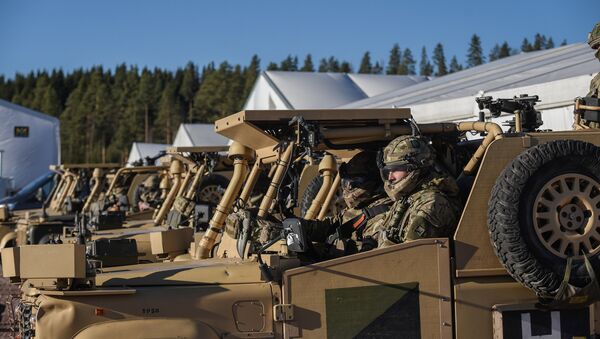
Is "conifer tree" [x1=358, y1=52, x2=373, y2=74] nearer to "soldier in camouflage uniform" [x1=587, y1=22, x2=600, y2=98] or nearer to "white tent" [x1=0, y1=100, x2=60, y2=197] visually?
"white tent" [x1=0, y1=100, x2=60, y2=197]

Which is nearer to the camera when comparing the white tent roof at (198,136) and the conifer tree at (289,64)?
the white tent roof at (198,136)

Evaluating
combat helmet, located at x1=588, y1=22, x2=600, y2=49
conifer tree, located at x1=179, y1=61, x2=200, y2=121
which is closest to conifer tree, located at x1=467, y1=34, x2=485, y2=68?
conifer tree, located at x1=179, y1=61, x2=200, y2=121

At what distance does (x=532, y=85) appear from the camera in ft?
41.1

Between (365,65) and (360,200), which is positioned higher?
(365,65)

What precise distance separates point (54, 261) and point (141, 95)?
87.0 meters

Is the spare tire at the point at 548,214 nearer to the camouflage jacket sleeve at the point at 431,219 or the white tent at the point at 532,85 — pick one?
the camouflage jacket sleeve at the point at 431,219

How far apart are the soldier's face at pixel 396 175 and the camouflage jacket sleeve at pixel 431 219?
9.1 inches

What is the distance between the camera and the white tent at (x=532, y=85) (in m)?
11.5

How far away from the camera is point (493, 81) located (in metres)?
17.8

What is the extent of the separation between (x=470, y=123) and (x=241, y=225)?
168cm

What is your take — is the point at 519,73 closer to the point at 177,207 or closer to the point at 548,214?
the point at 177,207

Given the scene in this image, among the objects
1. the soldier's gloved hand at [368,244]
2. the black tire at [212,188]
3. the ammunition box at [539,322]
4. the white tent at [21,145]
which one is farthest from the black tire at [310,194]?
the white tent at [21,145]

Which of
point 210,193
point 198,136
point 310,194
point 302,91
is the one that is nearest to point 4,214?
point 210,193

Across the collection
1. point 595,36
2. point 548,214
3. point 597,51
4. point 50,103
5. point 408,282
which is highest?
point 50,103
